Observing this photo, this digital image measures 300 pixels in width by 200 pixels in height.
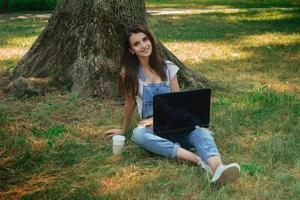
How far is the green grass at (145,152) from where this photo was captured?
3793mm

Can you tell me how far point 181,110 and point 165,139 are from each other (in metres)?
0.25

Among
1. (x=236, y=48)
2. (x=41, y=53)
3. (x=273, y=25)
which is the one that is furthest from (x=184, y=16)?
(x=41, y=53)

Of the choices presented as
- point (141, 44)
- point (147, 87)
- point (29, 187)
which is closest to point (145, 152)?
point (147, 87)

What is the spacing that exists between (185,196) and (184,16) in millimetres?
14604

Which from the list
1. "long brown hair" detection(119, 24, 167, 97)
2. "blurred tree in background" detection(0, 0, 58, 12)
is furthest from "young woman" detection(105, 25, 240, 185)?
"blurred tree in background" detection(0, 0, 58, 12)

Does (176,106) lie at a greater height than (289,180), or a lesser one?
greater

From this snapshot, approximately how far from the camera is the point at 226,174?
3883 mm

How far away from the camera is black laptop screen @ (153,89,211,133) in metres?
4.44

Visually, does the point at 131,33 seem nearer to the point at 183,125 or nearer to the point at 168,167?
the point at 183,125

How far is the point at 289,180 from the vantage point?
407 centimetres

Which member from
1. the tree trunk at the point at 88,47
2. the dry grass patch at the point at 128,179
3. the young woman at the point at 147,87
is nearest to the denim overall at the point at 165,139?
the young woman at the point at 147,87

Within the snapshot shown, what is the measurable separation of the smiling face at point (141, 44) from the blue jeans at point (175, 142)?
Answer: 0.62 m

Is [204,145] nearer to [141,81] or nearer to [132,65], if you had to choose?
[141,81]

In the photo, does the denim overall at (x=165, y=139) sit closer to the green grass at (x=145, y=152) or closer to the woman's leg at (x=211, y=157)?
the woman's leg at (x=211, y=157)
